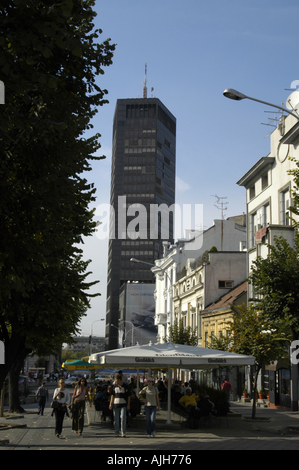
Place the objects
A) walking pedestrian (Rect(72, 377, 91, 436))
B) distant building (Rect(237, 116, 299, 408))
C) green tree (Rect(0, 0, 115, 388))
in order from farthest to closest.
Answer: distant building (Rect(237, 116, 299, 408)), walking pedestrian (Rect(72, 377, 91, 436)), green tree (Rect(0, 0, 115, 388))

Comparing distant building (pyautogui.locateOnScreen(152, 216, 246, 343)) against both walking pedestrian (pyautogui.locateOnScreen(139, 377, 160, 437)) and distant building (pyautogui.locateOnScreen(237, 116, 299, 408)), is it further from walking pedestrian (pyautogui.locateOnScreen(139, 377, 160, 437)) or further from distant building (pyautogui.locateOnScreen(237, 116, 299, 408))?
walking pedestrian (pyautogui.locateOnScreen(139, 377, 160, 437))

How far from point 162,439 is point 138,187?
135808mm

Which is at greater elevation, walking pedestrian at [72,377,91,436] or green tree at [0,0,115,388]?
green tree at [0,0,115,388]

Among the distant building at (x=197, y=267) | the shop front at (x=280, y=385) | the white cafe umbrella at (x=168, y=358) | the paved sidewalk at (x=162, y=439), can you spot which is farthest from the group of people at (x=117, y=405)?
the distant building at (x=197, y=267)

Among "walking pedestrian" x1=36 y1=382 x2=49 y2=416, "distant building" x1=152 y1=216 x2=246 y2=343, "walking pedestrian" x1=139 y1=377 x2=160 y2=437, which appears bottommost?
"walking pedestrian" x1=36 y1=382 x2=49 y2=416

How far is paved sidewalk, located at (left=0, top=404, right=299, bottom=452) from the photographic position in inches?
486

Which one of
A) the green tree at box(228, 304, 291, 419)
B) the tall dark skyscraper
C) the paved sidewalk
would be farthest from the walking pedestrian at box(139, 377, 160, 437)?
the tall dark skyscraper

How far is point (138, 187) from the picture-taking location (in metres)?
148

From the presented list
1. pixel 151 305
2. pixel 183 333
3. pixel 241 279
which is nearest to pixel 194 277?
pixel 241 279

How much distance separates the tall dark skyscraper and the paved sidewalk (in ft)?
415
